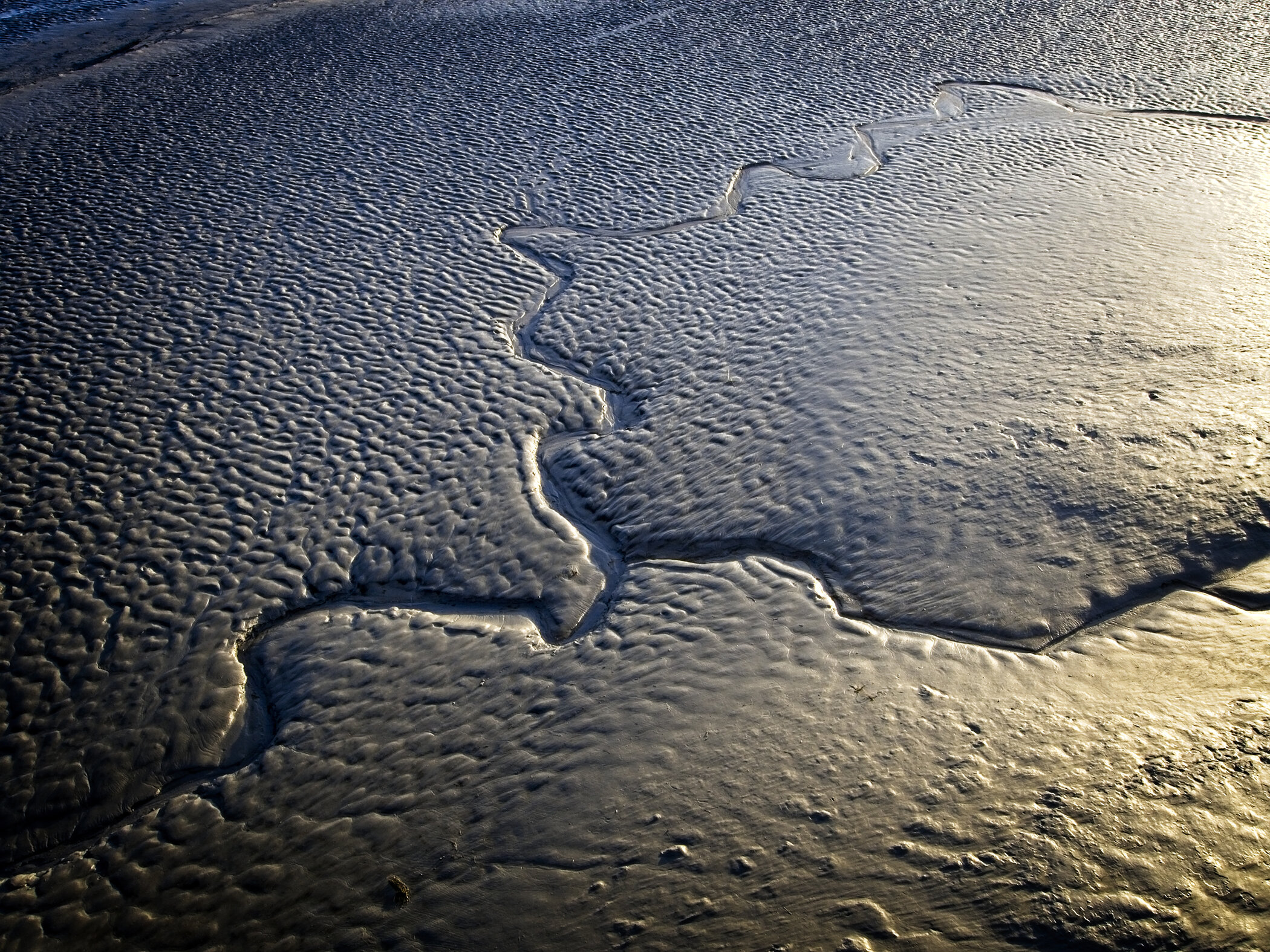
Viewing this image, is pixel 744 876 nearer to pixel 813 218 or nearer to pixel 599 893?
pixel 599 893

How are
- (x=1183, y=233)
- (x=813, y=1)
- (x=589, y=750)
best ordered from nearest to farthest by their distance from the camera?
(x=589, y=750)
(x=1183, y=233)
(x=813, y=1)

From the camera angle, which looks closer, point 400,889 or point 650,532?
point 400,889

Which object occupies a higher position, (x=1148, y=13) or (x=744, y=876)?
(x=1148, y=13)

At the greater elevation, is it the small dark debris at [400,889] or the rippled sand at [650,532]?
the rippled sand at [650,532]

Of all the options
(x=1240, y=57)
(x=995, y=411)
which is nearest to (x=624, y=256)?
Answer: (x=995, y=411)

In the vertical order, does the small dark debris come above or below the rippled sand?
below

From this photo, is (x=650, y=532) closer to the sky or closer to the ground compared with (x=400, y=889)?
closer to the sky

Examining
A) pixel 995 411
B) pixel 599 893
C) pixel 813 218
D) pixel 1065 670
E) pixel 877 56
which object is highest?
pixel 877 56

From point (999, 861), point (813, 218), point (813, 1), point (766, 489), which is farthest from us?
point (813, 1)
